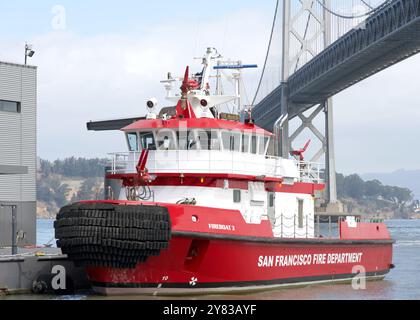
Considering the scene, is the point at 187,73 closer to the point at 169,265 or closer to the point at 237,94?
the point at 237,94

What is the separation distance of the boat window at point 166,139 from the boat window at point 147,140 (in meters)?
0.17

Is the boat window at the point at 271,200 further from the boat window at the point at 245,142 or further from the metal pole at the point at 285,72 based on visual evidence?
the metal pole at the point at 285,72

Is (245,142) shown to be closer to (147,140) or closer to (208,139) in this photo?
(208,139)

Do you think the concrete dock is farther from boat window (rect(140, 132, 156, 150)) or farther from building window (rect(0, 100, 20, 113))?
building window (rect(0, 100, 20, 113))

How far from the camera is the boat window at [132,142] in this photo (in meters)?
23.0

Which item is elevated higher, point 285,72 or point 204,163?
point 285,72

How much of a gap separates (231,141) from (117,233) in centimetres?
475

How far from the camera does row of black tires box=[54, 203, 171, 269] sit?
1928 centimetres

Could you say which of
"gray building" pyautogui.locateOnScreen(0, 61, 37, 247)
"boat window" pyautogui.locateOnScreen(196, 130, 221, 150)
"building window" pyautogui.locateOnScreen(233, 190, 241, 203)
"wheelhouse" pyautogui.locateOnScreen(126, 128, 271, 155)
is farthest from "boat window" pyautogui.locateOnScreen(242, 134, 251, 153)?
"gray building" pyautogui.locateOnScreen(0, 61, 37, 247)

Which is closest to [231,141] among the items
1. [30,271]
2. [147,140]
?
[147,140]

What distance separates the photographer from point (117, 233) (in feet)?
63.2

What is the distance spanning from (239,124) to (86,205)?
5.10 metres
